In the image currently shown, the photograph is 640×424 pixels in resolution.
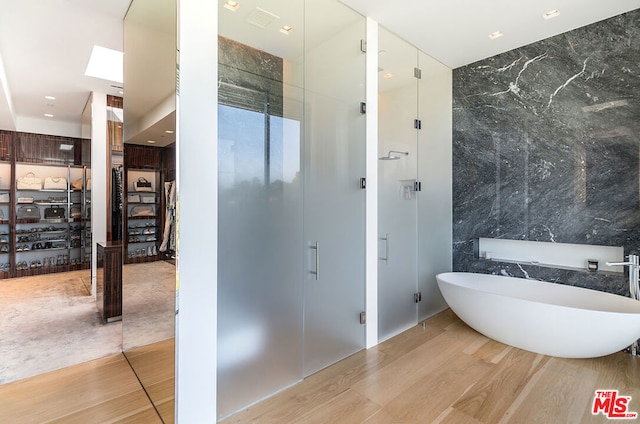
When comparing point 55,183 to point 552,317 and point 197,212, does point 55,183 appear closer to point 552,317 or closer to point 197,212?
point 197,212

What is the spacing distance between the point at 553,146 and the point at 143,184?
4051 millimetres

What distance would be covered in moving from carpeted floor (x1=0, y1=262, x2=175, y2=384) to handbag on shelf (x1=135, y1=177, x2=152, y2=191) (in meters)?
0.54

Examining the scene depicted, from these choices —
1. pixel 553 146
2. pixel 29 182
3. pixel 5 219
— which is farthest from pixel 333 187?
pixel 5 219

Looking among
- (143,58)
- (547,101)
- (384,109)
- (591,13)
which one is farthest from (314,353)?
(591,13)

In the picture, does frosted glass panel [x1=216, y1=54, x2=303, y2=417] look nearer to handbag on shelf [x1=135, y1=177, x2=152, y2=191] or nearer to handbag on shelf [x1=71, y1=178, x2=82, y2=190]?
handbag on shelf [x1=135, y1=177, x2=152, y2=191]

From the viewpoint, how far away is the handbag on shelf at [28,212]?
6496mm

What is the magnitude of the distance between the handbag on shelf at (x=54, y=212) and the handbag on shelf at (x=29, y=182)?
1.56 feet

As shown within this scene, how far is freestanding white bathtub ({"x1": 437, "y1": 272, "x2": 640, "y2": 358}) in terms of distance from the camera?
98.1 inches

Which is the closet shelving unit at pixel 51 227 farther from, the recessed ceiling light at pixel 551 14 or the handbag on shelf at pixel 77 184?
the recessed ceiling light at pixel 551 14

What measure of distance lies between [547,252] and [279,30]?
12.2ft

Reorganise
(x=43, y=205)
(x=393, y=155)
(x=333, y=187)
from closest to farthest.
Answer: (x=333, y=187) → (x=393, y=155) → (x=43, y=205)

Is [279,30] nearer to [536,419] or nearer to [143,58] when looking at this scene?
[143,58]

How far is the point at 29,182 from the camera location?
6.54m

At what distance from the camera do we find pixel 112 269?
12.4 ft
